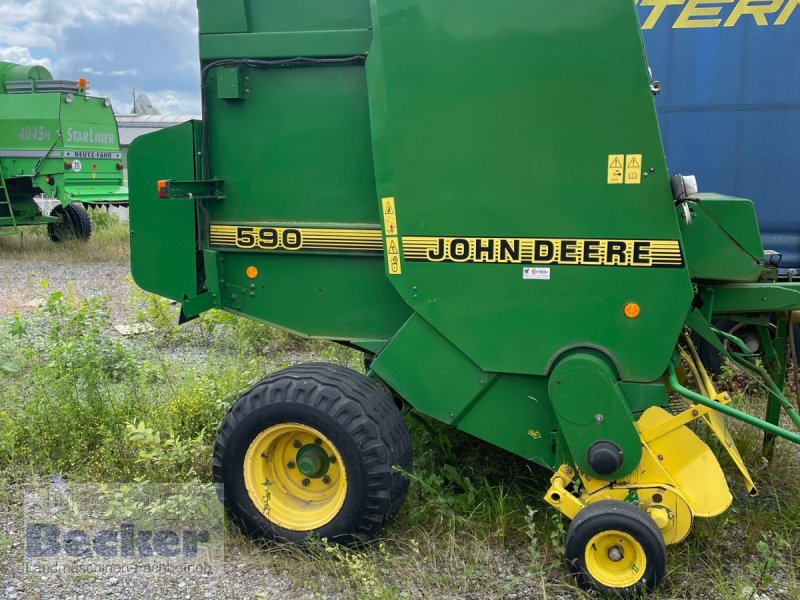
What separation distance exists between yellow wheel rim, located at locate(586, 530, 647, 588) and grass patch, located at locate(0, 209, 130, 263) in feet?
35.8

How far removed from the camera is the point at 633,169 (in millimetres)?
2961

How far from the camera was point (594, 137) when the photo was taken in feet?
9.78

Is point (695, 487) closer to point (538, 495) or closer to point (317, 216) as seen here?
point (538, 495)

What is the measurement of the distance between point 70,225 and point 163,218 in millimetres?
10849

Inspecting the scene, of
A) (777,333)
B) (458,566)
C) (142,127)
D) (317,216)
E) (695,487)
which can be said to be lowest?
(458,566)

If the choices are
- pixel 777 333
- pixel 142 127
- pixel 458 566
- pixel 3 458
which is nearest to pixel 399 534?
pixel 458 566

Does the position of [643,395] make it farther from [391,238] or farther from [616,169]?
[391,238]

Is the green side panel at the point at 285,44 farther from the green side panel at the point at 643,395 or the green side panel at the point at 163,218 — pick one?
the green side panel at the point at 643,395

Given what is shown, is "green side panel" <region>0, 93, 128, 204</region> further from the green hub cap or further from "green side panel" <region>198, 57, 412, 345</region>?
the green hub cap

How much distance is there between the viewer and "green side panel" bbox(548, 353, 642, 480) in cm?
307

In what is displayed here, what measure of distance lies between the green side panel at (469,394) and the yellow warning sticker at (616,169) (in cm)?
89

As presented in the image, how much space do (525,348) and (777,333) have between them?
1.48 metres

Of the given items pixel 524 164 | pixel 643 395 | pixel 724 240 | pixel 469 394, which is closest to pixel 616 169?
pixel 524 164

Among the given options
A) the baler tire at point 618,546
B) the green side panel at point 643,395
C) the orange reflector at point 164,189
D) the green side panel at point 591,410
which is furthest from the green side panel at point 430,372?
the orange reflector at point 164,189
